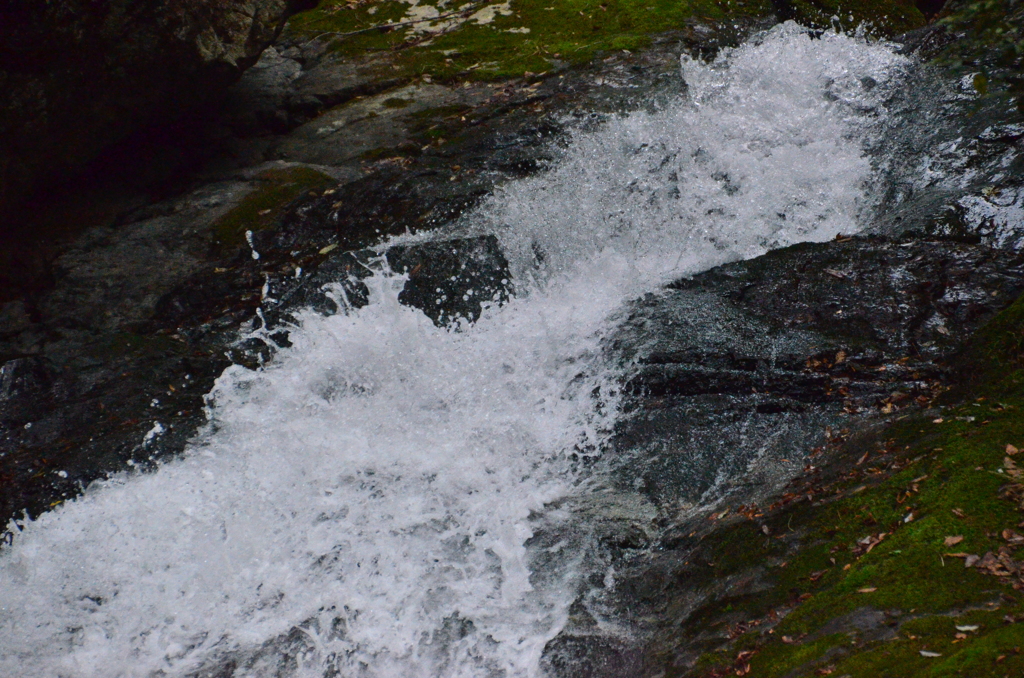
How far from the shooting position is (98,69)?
6770mm

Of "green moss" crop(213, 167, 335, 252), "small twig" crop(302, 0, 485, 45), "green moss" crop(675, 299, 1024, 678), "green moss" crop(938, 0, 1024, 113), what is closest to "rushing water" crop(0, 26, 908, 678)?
"green moss" crop(938, 0, 1024, 113)

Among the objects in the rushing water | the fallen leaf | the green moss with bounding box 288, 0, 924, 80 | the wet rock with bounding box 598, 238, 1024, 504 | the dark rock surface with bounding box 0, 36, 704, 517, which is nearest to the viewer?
the fallen leaf

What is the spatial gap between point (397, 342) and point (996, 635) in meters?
4.91

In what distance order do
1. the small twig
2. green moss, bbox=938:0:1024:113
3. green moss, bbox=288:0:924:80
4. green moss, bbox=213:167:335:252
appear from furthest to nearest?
1. the small twig
2. green moss, bbox=288:0:924:80
3. green moss, bbox=213:167:335:252
4. green moss, bbox=938:0:1024:113

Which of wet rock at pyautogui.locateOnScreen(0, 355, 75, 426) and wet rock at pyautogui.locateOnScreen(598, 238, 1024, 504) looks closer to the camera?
wet rock at pyautogui.locateOnScreen(598, 238, 1024, 504)

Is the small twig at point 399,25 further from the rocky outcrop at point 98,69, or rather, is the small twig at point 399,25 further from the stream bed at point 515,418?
the stream bed at point 515,418

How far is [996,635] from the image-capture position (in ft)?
7.27

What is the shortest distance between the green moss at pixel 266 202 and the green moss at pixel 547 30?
2474 millimetres

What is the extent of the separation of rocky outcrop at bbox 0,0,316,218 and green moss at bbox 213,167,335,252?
49.4 inches

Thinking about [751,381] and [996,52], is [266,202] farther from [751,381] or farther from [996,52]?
[996,52]

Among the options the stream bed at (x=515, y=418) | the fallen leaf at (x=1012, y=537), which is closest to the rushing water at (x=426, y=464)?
the stream bed at (x=515, y=418)

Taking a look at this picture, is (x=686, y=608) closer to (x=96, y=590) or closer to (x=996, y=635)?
(x=996, y=635)

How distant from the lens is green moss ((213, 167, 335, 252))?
285 inches

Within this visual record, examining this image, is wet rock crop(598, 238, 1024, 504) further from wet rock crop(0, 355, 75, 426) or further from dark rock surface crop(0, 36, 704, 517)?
wet rock crop(0, 355, 75, 426)
